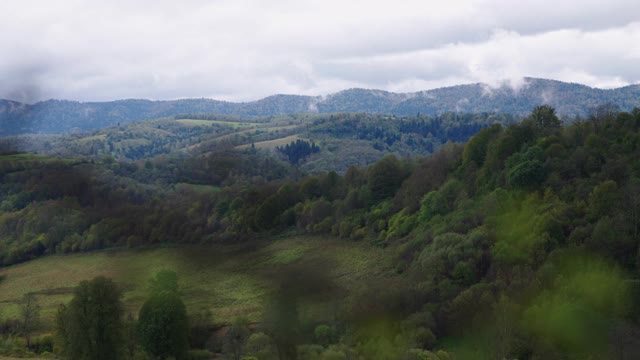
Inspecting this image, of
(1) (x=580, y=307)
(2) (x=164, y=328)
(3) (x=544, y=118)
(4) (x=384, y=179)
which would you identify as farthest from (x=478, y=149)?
(2) (x=164, y=328)

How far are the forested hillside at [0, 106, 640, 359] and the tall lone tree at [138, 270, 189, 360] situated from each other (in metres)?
3.68

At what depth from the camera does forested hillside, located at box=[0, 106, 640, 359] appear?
1891cm

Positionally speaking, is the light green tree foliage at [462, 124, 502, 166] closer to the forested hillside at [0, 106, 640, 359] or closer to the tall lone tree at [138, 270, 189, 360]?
the forested hillside at [0, 106, 640, 359]

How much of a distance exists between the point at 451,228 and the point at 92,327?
26723 mm

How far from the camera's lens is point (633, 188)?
3466cm

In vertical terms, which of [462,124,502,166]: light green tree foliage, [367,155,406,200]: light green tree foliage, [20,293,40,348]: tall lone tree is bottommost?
[20,293,40,348]: tall lone tree

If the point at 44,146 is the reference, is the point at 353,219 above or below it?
below

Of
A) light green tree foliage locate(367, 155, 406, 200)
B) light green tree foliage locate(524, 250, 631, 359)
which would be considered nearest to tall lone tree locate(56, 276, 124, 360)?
light green tree foliage locate(524, 250, 631, 359)

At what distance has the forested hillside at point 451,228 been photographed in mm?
18906

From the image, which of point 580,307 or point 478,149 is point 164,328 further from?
point 478,149

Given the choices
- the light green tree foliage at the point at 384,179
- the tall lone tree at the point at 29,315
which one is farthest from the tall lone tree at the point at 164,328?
the light green tree foliage at the point at 384,179

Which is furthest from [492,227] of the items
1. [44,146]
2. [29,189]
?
[44,146]

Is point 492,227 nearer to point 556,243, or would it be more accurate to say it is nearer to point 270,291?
point 556,243

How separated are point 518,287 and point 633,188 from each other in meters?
12.4
